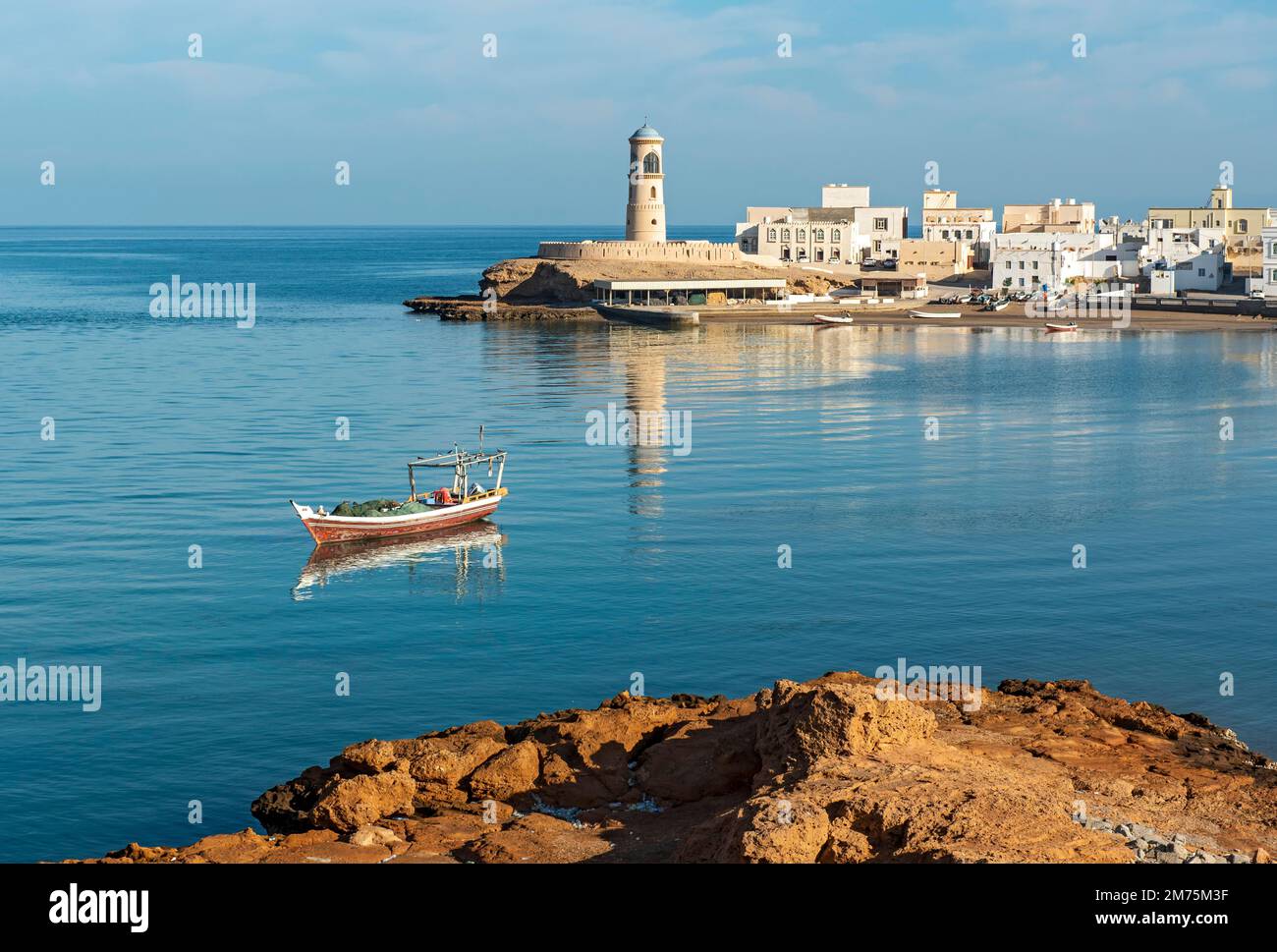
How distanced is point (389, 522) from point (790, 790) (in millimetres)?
23067

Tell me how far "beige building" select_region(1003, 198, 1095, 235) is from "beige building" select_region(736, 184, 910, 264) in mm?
13725

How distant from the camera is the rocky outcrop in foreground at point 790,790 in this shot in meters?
14.8

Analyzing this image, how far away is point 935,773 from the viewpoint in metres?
16.3

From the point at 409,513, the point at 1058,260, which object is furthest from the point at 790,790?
the point at 1058,260

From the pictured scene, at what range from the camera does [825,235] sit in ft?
445

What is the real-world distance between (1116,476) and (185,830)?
109 ft

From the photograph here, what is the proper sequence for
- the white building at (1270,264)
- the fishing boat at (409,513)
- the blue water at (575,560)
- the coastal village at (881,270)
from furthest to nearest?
the coastal village at (881,270) < the white building at (1270,264) < the fishing boat at (409,513) < the blue water at (575,560)

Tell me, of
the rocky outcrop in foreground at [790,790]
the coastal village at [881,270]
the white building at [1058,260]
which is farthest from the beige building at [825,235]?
the rocky outcrop in foreground at [790,790]

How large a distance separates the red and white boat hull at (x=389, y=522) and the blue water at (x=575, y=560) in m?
0.76

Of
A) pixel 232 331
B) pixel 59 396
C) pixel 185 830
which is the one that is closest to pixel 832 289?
pixel 232 331

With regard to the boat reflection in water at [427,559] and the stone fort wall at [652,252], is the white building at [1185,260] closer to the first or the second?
the stone fort wall at [652,252]

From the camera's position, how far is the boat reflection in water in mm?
32906

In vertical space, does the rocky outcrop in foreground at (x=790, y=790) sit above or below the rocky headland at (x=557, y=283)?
below
